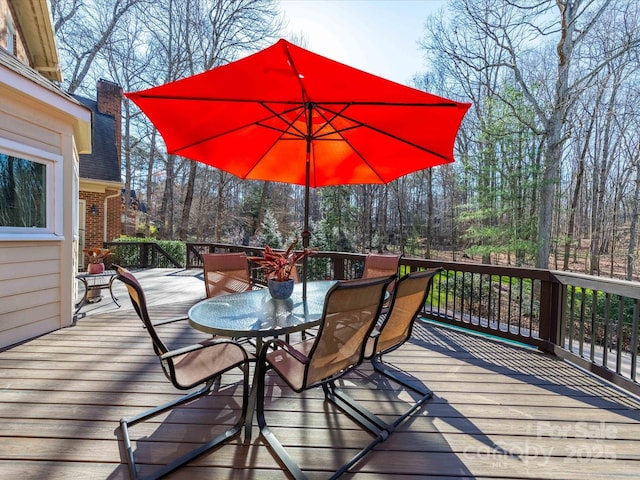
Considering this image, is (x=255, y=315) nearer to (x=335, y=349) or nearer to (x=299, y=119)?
(x=335, y=349)

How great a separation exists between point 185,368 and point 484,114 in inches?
562

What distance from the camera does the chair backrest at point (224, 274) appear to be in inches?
128

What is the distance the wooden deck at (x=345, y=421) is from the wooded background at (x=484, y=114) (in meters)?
8.53

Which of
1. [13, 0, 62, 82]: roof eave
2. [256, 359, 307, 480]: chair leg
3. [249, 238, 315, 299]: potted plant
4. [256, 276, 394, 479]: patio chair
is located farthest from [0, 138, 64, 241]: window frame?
[13, 0, 62, 82]: roof eave

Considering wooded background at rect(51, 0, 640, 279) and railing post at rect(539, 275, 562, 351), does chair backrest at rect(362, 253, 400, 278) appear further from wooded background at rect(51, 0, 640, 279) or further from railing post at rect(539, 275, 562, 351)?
wooded background at rect(51, 0, 640, 279)

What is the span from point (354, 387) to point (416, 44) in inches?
482

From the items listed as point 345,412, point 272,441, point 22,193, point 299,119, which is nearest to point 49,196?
point 22,193

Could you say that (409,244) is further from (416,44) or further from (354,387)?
(354,387)

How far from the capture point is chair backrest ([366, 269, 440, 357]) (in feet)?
6.69

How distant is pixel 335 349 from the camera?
5.75 ft

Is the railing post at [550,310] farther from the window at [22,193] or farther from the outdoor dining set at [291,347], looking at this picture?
the window at [22,193]

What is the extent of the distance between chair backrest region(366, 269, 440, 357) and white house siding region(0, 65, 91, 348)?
12.5 feet

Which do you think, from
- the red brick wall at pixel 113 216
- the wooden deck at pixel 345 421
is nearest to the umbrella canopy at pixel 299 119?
the wooden deck at pixel 345 421

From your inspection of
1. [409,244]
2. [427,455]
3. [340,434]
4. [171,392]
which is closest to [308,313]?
[340,434]
